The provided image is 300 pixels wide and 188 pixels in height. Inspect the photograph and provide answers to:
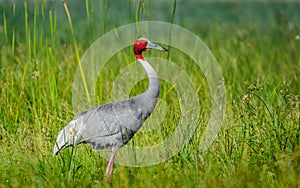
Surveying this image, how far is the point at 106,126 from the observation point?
3678mm

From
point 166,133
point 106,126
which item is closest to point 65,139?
point 106,126

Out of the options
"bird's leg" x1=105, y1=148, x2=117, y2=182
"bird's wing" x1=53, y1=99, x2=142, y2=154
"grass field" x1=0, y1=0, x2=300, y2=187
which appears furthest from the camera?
"bird's wing" x1=53, y1=99, x2=142, y2=154

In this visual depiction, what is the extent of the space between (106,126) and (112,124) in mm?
35

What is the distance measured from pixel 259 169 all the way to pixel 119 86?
76.1 inches

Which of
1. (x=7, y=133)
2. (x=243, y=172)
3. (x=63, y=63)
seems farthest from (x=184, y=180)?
(x=63, y=63)

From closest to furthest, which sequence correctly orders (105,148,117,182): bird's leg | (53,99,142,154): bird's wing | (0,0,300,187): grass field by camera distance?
1. (0,0,300,187): grass field
2. (105,148,117,182): bird's leg
3. (53,99,142,154): bird's wing

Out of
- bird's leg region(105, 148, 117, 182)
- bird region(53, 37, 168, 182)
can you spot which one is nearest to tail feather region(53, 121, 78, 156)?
bird region(53, 37, 168, 182)

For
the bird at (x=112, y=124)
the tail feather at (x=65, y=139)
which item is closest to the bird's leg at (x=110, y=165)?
the bird at (x=112, y=124)

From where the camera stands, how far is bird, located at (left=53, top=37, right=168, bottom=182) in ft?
12.0

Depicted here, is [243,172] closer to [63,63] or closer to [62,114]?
[62,114]

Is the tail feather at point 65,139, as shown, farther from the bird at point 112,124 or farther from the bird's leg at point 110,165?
the bird's leg at point 110,165

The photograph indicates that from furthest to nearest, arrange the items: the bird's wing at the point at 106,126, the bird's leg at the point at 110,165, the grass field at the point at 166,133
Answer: the bird's wing at the point at 106,126, the bird's leg at the point at 110,165, the grass field at the point at 166,133

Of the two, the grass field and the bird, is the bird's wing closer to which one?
the bird

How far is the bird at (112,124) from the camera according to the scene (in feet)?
12.0
